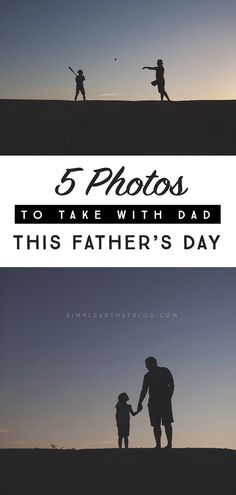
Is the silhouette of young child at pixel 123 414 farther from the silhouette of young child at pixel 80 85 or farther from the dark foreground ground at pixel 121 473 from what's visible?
the silhouette of young child at pixel 80 85

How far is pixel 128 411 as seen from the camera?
1327cm

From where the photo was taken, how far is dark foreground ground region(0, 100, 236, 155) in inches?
736

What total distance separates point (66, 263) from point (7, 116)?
24.6 feet

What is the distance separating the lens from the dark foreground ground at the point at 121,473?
11.0 metres

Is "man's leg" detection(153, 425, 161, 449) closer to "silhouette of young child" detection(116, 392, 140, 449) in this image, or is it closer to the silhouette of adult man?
the silhouette of adult man

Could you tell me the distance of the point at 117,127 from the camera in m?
20.0

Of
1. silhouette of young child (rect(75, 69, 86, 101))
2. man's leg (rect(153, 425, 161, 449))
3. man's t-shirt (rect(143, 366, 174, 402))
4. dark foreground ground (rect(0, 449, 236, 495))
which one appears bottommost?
dark foreground ground (rect(0, 449, 236, 495))

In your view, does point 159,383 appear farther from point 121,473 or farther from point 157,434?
point 121,473

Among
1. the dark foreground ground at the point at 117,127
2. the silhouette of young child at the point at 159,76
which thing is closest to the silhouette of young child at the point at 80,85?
the dark foreground ground at the point at 117,127

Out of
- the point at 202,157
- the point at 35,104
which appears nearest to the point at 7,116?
the point at 35,104

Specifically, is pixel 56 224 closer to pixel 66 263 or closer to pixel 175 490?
pixel 66 263

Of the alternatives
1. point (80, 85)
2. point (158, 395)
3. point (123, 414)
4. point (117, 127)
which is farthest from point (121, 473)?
point (80, 85)

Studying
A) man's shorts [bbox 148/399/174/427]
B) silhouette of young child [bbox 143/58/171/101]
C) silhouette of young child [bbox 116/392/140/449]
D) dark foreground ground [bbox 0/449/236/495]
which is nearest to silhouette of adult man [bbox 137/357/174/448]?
man's shorts [bbox 148/399/174/427]

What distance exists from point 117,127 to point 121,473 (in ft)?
32.2
